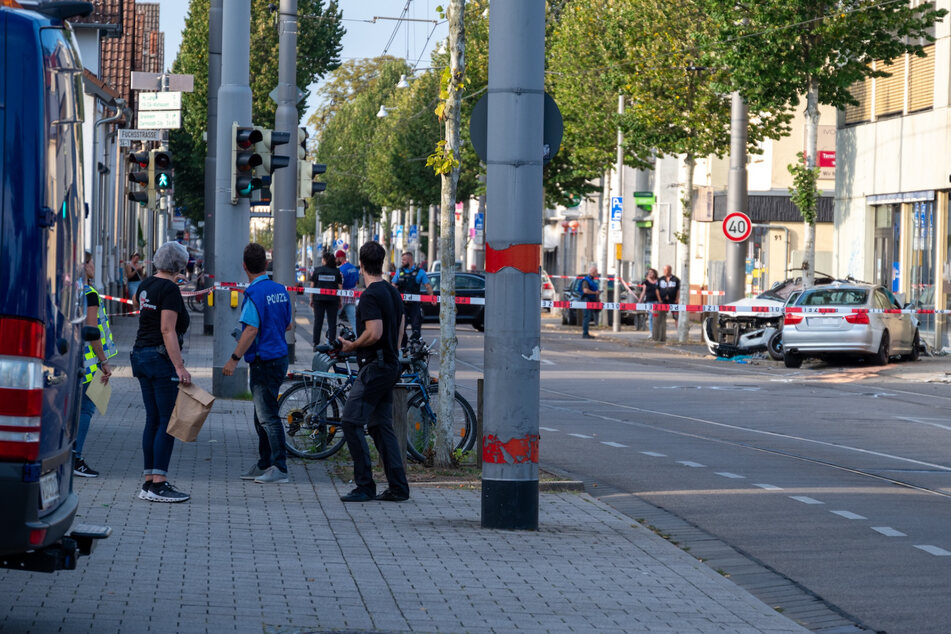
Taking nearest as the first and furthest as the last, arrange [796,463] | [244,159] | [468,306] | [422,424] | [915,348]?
[422,424], [796,463], [244,159], [915,348], [468,306]

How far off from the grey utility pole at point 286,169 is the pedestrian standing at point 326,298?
4.32 meters

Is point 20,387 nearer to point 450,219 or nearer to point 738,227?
point 450,219

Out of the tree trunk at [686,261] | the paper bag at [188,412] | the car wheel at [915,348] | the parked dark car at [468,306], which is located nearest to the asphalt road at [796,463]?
the car wheel at [915,348]

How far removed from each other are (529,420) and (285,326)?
9.43 ft

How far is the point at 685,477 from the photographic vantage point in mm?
12711

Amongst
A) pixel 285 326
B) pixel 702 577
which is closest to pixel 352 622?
pixel 702 577

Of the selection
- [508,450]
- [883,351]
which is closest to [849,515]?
[508,450]

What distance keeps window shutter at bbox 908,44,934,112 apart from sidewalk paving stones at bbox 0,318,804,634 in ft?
79.9

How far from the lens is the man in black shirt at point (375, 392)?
10617 millimetres

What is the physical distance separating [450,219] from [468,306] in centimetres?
2946

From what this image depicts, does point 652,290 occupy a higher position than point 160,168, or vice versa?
point 160,168

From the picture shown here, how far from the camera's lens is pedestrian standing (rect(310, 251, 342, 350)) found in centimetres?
2795

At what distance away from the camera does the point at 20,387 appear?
543cm

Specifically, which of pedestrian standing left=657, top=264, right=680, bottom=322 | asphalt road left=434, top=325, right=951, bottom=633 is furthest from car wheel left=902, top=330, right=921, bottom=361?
pedestrian standing left=657, top=264, right=680, bottom=322
